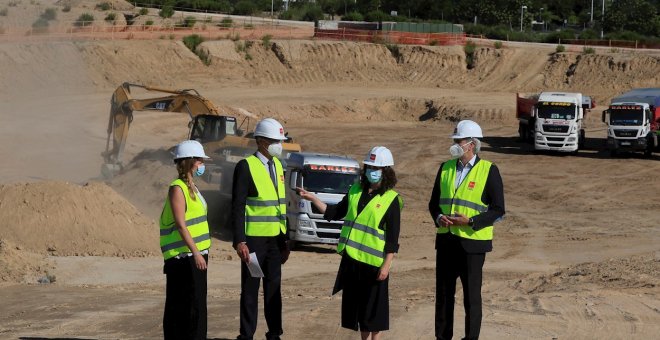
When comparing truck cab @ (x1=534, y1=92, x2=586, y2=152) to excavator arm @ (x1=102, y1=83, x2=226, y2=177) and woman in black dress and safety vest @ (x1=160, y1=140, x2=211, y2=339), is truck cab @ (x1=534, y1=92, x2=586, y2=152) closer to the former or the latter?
excavator arm @ (x1=102, y1=83, x2=226, y2=177)

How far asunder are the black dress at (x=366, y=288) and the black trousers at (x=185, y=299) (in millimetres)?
1196

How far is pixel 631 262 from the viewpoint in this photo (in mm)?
20375

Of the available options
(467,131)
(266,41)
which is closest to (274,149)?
(467,131)

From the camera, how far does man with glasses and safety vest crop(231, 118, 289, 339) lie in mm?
10977

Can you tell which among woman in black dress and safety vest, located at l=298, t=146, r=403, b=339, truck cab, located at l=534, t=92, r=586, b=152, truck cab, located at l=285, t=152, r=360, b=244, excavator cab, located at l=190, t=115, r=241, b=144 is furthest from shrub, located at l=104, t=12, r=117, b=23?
woman in black dress and safety vest, located at l=298, t=146, r=403, b=339

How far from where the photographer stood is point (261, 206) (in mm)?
11078

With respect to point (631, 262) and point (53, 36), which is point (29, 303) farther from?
point (53, 36)

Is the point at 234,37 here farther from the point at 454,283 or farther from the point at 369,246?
the point at 369,246

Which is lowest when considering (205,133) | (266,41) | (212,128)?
(205,133)

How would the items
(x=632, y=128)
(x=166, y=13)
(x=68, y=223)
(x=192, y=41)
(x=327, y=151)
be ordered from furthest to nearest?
(x=166, y=13) < (x=192, y=41) < (x=327, y=151) < (x=632, y=128) < (x=68, y=223)

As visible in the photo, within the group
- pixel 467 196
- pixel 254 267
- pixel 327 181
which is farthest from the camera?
pixel 327 181

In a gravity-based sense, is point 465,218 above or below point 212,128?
above

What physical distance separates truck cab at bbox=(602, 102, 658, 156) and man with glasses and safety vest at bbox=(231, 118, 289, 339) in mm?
33391

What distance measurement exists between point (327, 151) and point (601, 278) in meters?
28.1
